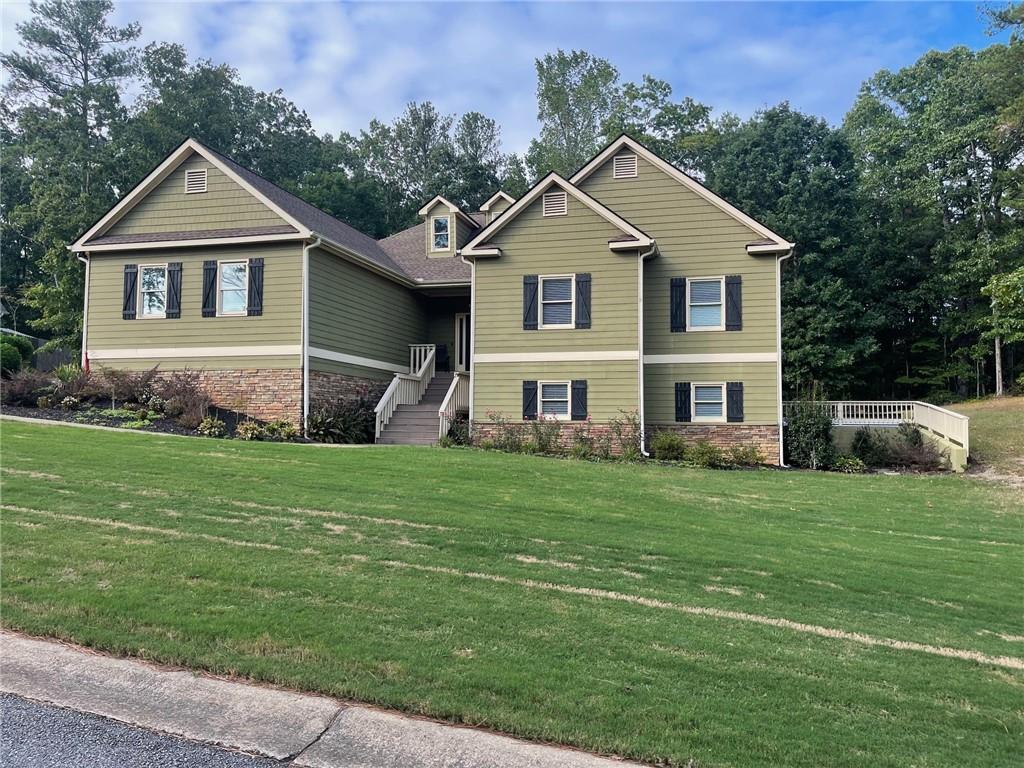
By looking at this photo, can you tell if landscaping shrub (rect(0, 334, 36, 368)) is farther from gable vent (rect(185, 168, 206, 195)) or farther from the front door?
the front door

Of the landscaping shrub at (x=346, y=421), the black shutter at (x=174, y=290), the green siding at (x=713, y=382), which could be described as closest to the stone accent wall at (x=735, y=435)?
the green siding at (x=713, y=382)

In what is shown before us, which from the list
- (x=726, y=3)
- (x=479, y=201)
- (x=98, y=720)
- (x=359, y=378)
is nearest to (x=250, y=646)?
(x=98, y=720)

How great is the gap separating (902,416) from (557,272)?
11.6 meters

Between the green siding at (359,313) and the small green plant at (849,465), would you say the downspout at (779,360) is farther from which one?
the green siding at (359,313)

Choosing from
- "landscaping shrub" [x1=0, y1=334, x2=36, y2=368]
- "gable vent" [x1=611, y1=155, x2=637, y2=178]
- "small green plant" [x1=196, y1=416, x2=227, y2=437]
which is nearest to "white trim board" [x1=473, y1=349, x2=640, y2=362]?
"gable vent" [x1=611, y1=155, x2=637, y2=178]

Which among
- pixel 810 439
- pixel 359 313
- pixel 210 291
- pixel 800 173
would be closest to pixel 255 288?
pixel 210 291

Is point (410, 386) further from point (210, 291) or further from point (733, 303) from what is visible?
point (733, 303)

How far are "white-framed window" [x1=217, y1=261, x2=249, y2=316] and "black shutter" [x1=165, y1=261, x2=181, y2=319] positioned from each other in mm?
1115

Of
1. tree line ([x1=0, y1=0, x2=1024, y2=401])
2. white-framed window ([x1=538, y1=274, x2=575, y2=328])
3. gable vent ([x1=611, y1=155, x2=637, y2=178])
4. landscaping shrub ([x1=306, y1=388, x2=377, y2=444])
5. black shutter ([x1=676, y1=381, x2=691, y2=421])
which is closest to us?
landscaping shrub ([x1=306, y1=388, x2=377, y2=444])

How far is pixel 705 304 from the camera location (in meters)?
18.4

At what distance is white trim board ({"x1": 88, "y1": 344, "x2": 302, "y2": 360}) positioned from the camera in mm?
17469

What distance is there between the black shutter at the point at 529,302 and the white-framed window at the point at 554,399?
152 cm

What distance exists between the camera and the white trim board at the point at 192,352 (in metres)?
17.5

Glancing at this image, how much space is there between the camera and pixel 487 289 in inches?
716
